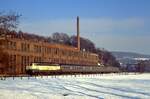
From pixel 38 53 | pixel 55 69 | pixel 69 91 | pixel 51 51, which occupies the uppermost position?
pixel 51 51

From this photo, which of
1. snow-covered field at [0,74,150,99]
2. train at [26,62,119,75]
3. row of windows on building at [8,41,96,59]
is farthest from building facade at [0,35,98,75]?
snow-covered field at [0,74,150,99]

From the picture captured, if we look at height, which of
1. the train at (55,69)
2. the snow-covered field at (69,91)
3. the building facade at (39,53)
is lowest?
the snow-covered field at (69,91)

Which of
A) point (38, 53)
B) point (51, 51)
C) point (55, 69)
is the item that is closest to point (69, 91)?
point (55, 69)

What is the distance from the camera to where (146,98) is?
32375mm

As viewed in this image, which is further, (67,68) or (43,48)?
(43,48)

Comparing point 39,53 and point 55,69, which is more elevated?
point 39,53

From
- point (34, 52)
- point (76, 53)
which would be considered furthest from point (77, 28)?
point (34, 52)

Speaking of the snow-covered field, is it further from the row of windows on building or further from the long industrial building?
the row of windows on building

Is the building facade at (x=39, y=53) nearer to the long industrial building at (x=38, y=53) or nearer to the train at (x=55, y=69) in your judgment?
the long industrial building at (x=38, y=53)

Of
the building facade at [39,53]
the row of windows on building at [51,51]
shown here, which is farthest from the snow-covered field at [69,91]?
the row of windows on building at [51,51]

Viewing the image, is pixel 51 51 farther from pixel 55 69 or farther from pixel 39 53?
pixel 55 69

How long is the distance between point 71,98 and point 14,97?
15.1 ft

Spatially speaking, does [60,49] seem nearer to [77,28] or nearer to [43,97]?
[77,28]

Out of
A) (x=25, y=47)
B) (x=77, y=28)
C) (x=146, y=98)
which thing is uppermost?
(x=77, y=28)
